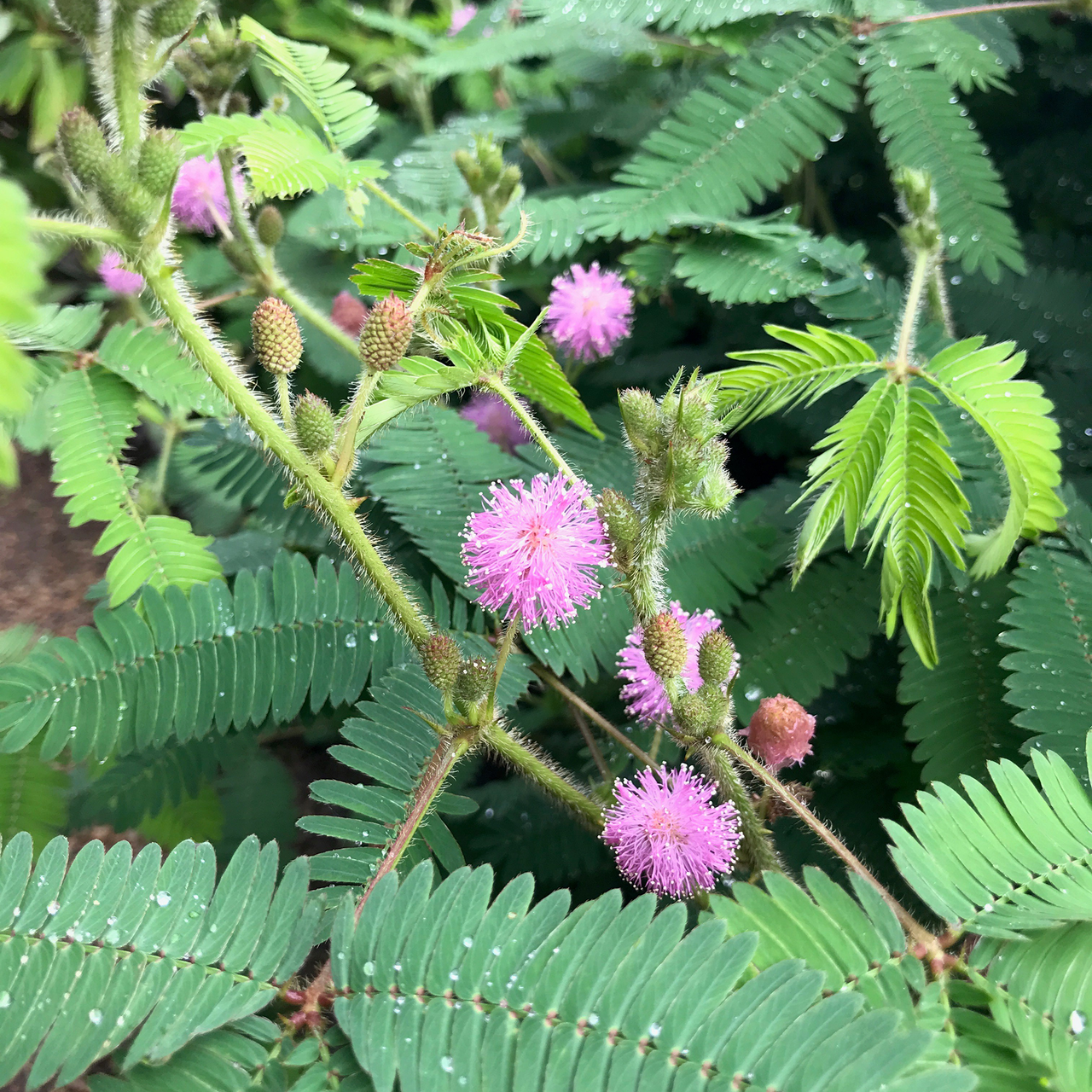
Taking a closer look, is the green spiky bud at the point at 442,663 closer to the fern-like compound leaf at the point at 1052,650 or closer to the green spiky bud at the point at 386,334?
the green spiky bud at the point at 386,334

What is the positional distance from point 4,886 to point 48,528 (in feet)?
4.90

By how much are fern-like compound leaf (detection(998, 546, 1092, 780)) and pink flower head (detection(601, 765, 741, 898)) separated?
0.28 metres

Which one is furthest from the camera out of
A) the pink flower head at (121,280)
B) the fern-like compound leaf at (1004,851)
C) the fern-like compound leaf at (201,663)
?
the pink flower head at (121,280)

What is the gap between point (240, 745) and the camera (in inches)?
41.1

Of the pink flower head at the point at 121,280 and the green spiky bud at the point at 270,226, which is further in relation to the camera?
the pink flower head at the point at 121,280

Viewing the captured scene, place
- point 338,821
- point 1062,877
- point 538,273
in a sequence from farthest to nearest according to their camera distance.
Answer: point 538,273 < point 338,821 < point 1062,877

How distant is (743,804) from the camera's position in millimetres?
678

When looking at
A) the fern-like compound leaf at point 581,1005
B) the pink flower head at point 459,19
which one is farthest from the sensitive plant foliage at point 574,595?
the pink flower head at point 459,19

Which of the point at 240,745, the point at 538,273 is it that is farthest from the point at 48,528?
the point at 538,273

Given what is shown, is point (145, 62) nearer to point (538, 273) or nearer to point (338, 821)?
point (338, 821)

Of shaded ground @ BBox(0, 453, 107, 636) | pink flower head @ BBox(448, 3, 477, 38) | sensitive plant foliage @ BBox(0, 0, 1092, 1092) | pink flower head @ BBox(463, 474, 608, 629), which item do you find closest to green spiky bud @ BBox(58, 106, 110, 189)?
sensitive plant foliage @ BBox(0, 0, 1092, 1092)

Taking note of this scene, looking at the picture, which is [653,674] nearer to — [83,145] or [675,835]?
[675,835]

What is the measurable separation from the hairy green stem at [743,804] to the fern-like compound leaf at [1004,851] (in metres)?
0.12

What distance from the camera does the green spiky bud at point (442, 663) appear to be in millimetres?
614
